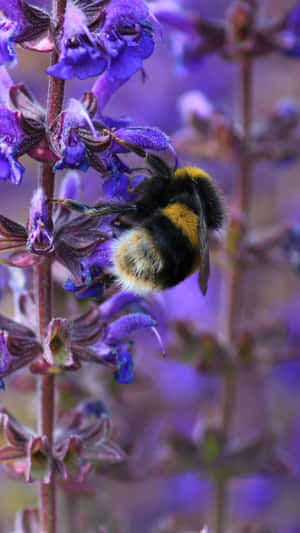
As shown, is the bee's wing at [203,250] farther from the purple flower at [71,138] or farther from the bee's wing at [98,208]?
the purple flower at [71,138]

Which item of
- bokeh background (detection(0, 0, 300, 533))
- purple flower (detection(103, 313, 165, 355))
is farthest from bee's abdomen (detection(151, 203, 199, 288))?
bokeh background (detection(0, 0, 300, 533))

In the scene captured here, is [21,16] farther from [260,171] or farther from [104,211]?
[260,171]

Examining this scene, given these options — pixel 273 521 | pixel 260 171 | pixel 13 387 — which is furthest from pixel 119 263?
pixel 260 171

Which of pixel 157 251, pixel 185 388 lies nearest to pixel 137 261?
pixel 157 251

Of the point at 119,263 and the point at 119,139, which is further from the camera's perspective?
the point at 119,263

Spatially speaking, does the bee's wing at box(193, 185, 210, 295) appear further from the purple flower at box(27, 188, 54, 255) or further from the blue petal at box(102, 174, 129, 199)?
the purple flower at box(27, 188, 54, 255)

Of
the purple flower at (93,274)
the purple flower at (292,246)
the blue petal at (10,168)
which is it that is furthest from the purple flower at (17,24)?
the purple flower at (292,246)
